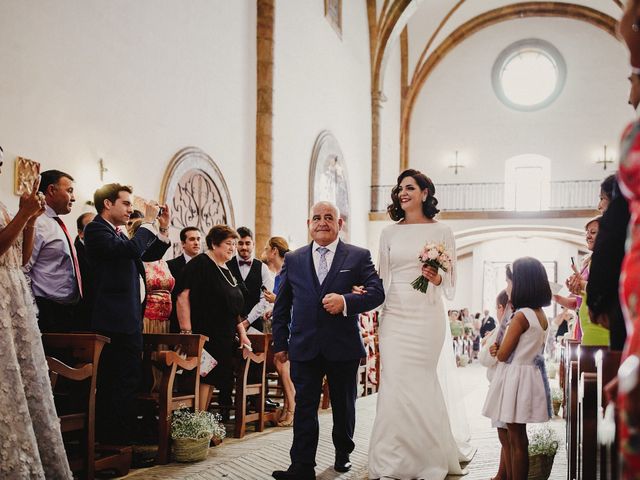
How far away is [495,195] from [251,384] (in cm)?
1875

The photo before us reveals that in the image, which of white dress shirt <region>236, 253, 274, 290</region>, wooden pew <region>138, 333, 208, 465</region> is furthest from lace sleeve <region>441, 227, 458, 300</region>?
white dress shirt <region>236, 253, 274, 290</region>

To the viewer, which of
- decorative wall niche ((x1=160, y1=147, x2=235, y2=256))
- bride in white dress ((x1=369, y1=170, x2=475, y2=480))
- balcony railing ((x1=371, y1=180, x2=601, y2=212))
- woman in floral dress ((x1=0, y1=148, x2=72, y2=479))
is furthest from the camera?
balcony railing ((x1=371, y1=180, x2=601, y2=212))

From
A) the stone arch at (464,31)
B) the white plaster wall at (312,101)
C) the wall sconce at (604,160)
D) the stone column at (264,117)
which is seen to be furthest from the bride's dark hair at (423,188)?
the wall sconce at (604,160)

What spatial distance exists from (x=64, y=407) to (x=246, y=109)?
821 cm

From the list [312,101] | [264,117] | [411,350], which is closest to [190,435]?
[411,350]

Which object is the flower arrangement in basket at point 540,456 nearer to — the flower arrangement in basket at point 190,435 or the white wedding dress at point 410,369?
the white wedding dress at point 410,369

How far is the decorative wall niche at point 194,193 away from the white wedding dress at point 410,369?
15.8ft

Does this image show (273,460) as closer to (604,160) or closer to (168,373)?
(168,373)

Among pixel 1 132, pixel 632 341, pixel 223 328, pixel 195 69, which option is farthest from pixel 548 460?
pixel 195 69

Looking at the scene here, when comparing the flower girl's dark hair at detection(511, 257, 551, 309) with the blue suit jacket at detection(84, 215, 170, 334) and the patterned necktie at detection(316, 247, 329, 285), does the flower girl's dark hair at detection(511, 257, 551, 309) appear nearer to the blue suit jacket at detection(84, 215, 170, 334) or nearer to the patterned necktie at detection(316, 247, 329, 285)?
the patterned necktie at detection(316, 247, 329, 285)

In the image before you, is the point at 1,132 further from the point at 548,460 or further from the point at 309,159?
the point at 309,159

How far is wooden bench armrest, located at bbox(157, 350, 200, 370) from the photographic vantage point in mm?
4832

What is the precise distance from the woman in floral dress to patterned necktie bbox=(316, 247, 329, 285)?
1.73m

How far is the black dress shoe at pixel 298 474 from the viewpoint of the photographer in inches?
167
